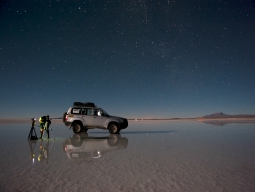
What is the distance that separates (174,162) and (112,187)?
3039 mm

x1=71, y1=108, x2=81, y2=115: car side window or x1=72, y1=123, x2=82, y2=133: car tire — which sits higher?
x1=71, y1=108, x2=81, y2=115: car side window

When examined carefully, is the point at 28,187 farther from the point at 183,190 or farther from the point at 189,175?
the point at 189,175

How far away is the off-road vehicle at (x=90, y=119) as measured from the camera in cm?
1758

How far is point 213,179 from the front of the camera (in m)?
5.05

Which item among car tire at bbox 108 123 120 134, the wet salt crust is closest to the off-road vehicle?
car tire at bbox 108 123 120 134

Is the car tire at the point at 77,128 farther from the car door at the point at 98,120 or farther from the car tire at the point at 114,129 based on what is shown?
the car tire at the point at 114,129

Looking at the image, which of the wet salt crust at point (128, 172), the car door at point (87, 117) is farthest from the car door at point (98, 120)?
the wet salt crust at point (128, 172)

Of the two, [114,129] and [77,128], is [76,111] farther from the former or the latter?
[114,129]

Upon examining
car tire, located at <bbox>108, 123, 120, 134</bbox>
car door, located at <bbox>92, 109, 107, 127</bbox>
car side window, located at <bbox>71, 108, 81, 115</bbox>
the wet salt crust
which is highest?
car side window, located at <bbox>71, 108, 81, 115</bbox>

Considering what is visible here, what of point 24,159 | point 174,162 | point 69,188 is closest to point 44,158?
point 24,159

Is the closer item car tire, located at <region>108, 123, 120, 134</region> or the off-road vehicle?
car tire, located at <region>108, 123, 120, 134</region>

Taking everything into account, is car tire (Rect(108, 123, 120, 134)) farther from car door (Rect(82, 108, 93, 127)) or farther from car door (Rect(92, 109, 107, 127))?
car door (Rect(82, 108, 93, 127))

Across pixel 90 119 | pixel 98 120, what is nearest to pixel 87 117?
pixel 90 119

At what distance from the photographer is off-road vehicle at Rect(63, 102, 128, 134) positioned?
17.6 meters
